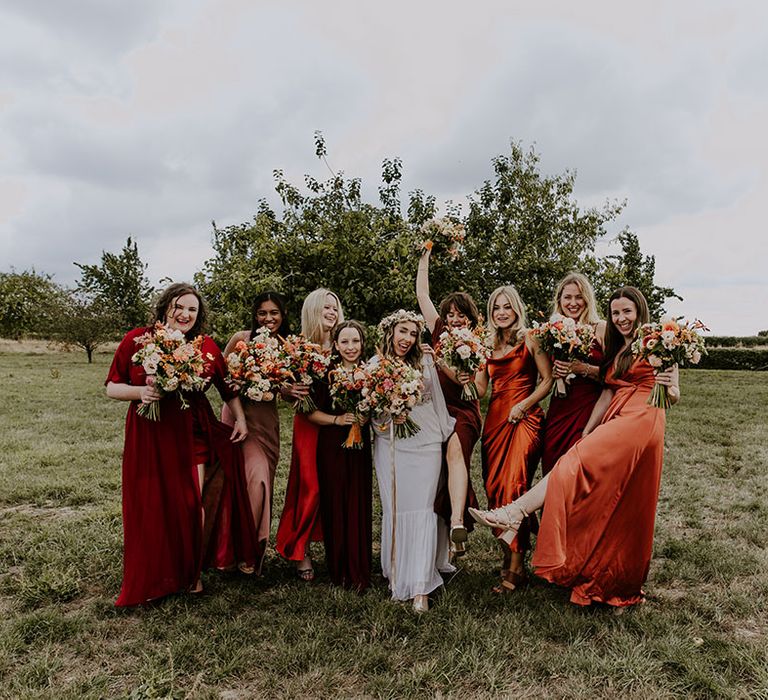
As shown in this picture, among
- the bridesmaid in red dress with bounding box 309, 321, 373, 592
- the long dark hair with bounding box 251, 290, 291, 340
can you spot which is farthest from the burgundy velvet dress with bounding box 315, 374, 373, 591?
the long dark hair with bounding box 251, 290, 291, 340

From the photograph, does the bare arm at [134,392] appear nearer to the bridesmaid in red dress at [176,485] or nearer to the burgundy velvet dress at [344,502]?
the bridesmaid in red dress at [176,485]

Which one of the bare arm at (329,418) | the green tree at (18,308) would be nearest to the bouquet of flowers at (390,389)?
the bare arm at (329,418)

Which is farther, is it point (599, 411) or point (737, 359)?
point (737, 359)

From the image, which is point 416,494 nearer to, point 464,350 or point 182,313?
point 464,350

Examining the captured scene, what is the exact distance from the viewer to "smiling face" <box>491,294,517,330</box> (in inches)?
230

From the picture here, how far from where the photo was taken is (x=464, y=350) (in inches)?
211

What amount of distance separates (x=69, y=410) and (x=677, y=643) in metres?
14.9

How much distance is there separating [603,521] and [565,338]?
1.56 meters

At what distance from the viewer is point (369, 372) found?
5.12 m

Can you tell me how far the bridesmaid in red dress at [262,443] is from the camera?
558cm

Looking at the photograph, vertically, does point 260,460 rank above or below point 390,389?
below

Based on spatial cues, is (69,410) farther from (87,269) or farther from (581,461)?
(87,269)

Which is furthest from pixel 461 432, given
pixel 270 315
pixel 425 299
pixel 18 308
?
pixel 18 308

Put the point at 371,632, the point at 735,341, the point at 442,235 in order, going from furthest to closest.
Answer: the point at 735,341
the point at 442,235
the point at 371,632
